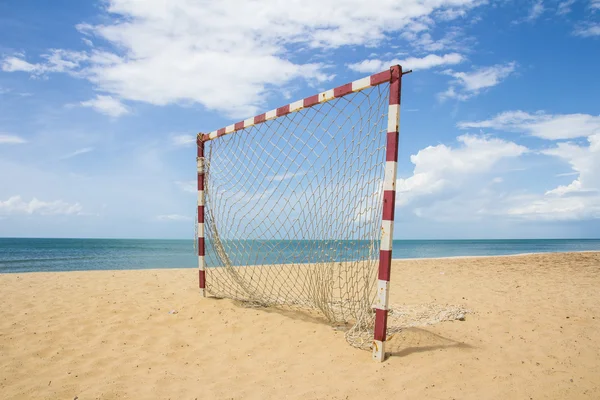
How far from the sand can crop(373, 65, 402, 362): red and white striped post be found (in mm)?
278

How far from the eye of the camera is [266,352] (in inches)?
140

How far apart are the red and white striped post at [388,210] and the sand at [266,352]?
0.91 ft

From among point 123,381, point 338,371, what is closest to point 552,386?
point 338,371

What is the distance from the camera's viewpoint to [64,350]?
358cm

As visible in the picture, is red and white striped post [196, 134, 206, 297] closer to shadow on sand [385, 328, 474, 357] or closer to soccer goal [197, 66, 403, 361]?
soccer goal [197, 66, 403, 361]

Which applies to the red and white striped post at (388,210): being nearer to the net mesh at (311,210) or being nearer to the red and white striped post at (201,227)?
the net mesh at (311,210)

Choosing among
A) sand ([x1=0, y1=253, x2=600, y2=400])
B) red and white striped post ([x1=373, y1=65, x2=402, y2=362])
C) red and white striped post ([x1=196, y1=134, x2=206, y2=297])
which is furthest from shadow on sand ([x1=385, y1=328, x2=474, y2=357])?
red and white striped post ([x1=196, y1=134, x2=206, y2=297])

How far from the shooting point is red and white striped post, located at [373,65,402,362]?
3100 millimetres

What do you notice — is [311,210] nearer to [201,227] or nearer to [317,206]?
[317,206]

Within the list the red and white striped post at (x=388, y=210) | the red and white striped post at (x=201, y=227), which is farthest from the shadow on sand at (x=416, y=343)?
the red and white striped post at (x=201, y=227)

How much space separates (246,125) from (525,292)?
5.57 m

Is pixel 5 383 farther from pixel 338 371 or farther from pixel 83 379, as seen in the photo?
pixel 338 371

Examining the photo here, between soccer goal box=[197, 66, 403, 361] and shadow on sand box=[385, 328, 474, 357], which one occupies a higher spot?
soccer goal box=[197, 66, 403, 361]

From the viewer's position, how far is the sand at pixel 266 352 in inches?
110
